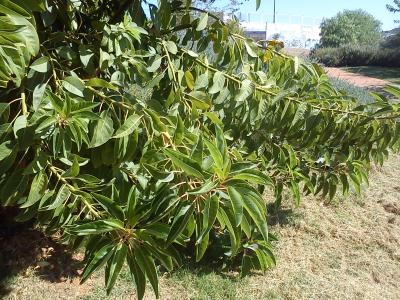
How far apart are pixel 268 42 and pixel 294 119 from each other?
514mm

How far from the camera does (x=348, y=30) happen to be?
49.4 metres

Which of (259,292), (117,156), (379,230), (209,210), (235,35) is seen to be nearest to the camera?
(209,210)

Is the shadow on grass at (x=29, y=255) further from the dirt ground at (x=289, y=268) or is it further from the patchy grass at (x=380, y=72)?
the patchy grass at (x=380, y=72)

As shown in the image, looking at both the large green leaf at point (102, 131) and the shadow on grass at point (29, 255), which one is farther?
the shadow on grass at point (29, 255)

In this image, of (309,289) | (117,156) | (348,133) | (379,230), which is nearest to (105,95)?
(117,156)

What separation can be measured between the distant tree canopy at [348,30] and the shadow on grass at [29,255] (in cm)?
4849

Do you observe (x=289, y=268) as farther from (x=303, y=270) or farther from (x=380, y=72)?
(x=380, y=72)

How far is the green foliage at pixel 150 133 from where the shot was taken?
1.15 m

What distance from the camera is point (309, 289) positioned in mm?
3010

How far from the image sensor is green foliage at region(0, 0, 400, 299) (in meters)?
1.15

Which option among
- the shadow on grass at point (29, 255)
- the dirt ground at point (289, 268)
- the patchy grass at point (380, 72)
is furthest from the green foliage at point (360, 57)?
the shadow on grass at point (29, 255)

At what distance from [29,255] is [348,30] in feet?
171

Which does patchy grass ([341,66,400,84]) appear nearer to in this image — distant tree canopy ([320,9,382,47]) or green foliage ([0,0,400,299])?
distant tree canopy ([320,9,382,47])

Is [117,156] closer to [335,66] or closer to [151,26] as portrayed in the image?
[151,26]
